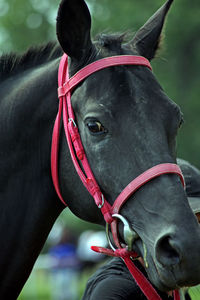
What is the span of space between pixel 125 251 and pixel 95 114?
0.87 metres

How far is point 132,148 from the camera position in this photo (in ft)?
10.8

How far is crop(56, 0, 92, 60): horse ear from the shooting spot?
359cm

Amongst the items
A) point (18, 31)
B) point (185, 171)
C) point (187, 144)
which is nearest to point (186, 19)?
point (187, 144)

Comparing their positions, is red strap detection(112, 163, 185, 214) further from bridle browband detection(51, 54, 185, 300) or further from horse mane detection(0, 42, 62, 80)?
horse mane detection(0, 42, 62, 80)

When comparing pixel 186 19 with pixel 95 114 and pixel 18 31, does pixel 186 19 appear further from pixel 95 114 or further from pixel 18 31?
pixel 95 114

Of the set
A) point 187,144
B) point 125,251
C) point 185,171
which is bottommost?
point 187,144

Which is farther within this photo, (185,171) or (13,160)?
(185,171)

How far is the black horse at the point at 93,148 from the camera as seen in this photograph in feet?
10.2

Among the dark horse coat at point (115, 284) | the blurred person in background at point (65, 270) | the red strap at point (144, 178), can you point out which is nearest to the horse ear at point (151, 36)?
the red strap at point (144, 178)

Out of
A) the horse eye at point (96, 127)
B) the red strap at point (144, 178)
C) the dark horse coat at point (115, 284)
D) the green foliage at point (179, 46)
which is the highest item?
the horse eye at point (96, 127)

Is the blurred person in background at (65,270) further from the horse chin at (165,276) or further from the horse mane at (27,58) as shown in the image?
the horse chin at (165,276)

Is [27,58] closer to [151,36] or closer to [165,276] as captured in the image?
[151,36]

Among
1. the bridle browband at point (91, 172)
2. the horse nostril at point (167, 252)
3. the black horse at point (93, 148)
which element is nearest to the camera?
the horse nostril at point (167, 252)

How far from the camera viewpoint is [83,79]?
142 inches
